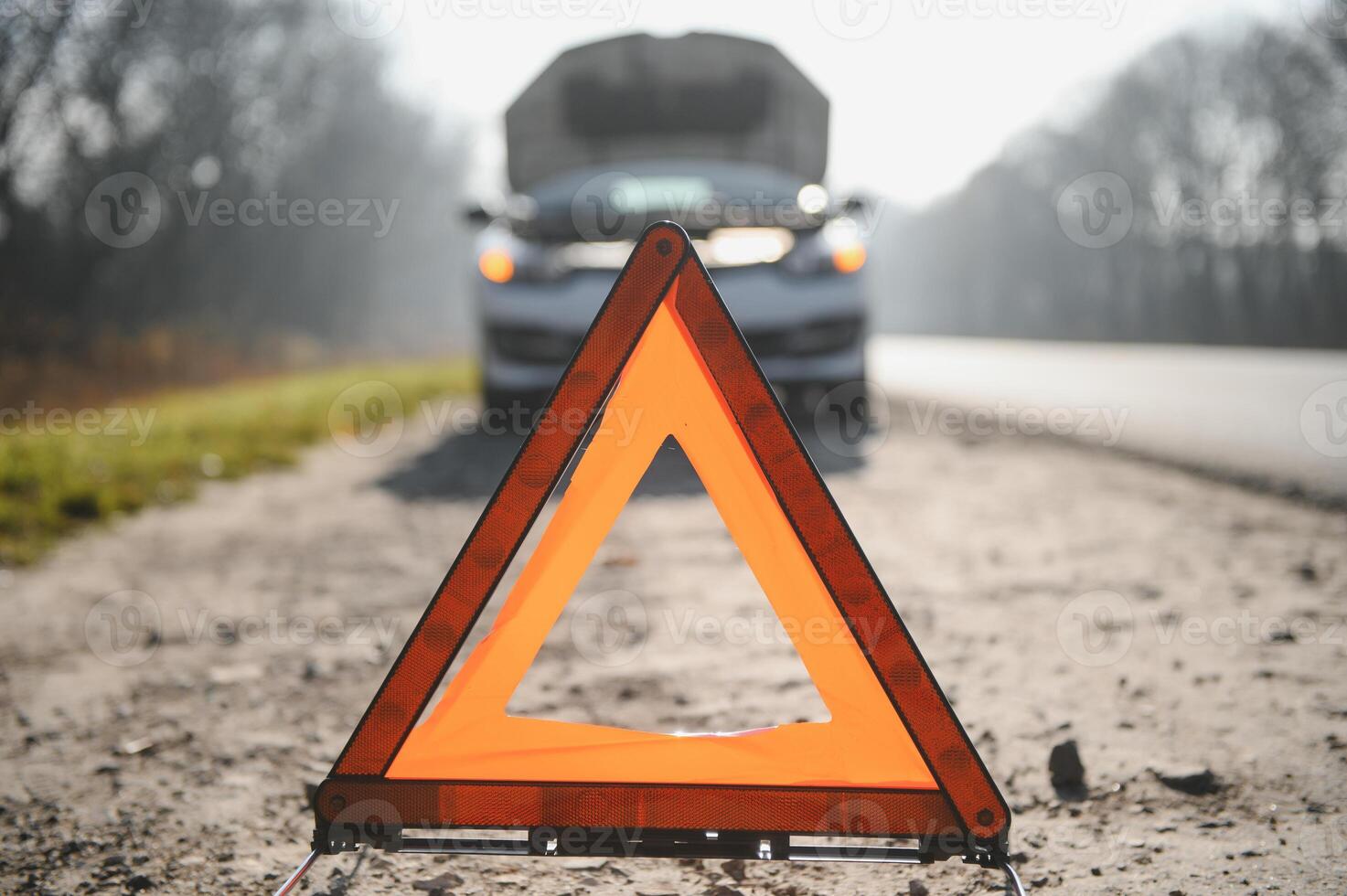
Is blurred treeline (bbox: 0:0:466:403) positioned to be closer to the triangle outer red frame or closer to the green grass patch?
the green grass patch

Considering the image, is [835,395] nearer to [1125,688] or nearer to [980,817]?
[1125,688]

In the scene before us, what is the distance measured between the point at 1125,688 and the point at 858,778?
3.77 ft

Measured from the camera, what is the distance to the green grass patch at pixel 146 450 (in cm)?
431

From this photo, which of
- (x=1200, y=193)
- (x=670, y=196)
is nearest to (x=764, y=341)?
(x=670, y=196)

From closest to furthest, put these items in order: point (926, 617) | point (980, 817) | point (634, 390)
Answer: point (980, 817) < point (634, 390) < point (926, 617)

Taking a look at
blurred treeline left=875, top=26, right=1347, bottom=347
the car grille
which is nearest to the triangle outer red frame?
the car grille

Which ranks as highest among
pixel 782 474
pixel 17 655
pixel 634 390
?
pixel 634 390

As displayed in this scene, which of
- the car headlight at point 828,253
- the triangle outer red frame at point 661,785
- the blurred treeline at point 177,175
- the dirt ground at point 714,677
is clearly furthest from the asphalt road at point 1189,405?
the blurred treeline at point 177,175

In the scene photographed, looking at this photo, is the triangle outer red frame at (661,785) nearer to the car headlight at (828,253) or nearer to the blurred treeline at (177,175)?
the car headlight at (828,253)

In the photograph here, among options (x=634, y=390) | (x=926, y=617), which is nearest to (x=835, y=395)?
(x=926, y=617)

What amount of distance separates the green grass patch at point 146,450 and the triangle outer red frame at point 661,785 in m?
3.16

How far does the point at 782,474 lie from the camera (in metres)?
1.39

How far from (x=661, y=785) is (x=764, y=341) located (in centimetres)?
391

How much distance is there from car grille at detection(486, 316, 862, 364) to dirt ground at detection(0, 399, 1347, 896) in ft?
3.21
